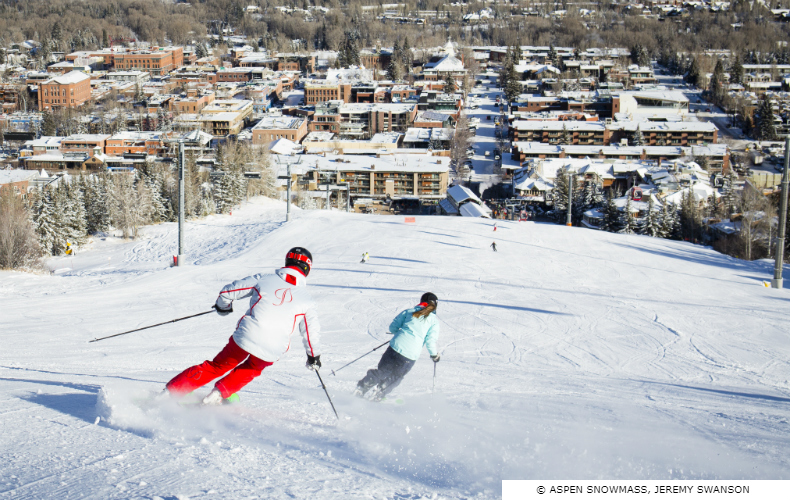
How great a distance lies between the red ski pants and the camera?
3359mm

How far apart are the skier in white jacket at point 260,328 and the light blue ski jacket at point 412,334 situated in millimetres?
640

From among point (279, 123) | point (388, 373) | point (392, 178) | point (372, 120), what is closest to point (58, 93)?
point (279, 123)

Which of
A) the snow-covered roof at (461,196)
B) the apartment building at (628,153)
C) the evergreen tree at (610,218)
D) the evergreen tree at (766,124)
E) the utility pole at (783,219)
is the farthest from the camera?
the evergreen tree at (766,124)

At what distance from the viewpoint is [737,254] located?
69.7ft

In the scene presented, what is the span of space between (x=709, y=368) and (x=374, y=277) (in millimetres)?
4937

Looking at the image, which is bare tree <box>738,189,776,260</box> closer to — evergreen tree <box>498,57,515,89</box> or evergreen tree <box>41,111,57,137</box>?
evergreen tree <box>498,57,515,89</box>

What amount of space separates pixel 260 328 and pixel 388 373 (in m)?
0.91

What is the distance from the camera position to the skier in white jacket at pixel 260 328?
3.33m

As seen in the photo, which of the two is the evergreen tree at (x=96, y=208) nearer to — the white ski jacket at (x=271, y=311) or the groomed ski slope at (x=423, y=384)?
the groomed ski slope at (x=423, y=384)

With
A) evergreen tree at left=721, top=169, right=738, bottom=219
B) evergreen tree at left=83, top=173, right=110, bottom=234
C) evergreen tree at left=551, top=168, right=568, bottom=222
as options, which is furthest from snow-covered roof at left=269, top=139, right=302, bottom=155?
evergreen tree at left=721, top=169, right=738, bottom=219

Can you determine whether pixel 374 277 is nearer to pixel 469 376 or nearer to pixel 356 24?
pixel 469 376

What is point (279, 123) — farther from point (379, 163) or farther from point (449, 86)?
point (449, 86)

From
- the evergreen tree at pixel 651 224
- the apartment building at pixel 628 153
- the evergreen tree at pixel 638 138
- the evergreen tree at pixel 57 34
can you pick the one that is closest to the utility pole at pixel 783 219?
the evergreen tree at pixel 651 224

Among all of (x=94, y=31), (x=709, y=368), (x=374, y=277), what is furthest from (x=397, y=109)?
(x=94, y=31)
